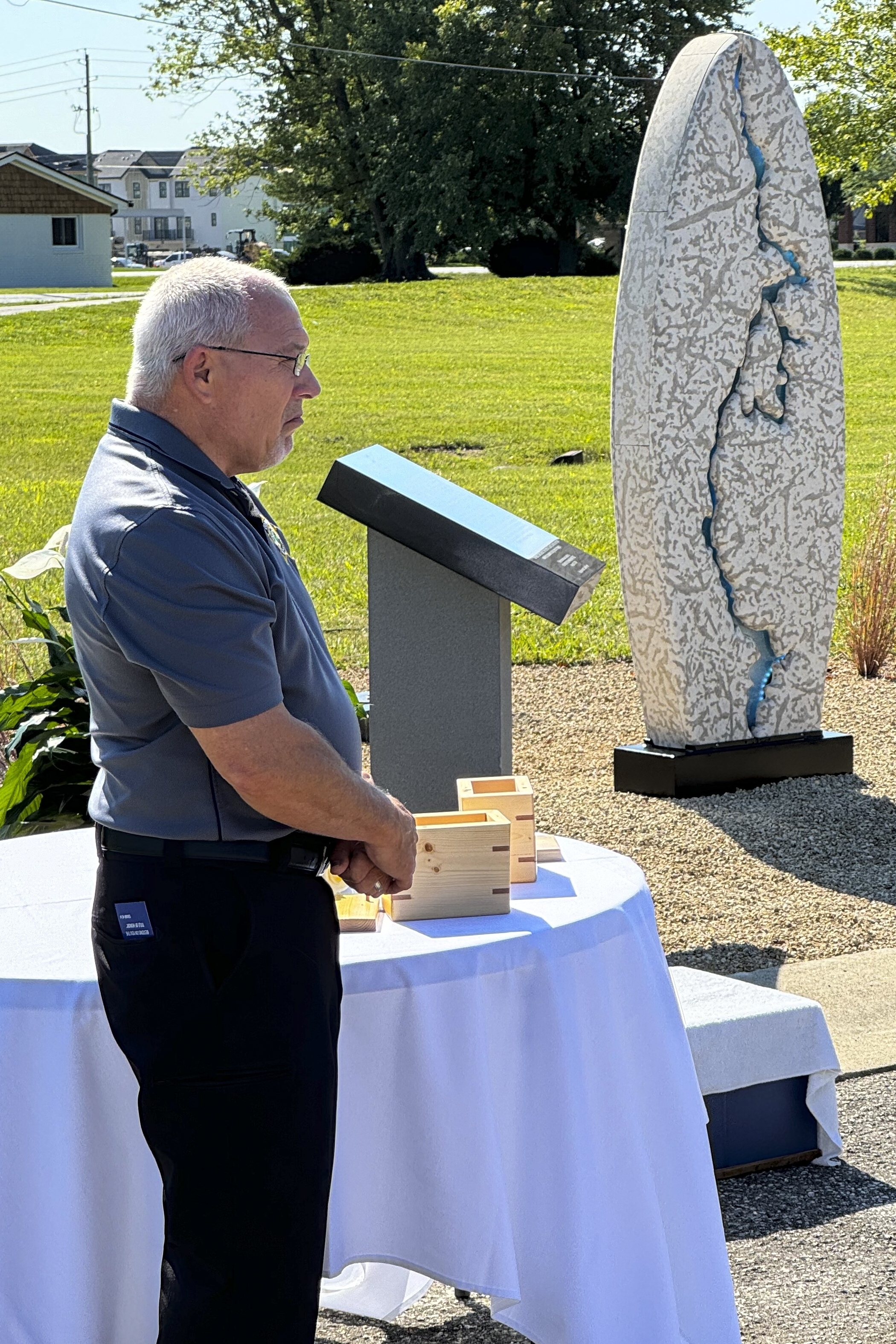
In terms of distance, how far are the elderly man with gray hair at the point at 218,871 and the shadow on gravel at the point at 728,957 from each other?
2958 millimetres

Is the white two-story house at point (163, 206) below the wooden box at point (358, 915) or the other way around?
the other way around

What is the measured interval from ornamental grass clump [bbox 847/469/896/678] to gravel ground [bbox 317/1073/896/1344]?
5.12 meters

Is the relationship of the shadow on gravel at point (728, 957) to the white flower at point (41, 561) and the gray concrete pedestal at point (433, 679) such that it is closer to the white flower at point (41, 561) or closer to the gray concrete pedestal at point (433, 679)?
the gray concrete pedestal at point (433, 679)

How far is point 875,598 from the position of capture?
8.80 meters

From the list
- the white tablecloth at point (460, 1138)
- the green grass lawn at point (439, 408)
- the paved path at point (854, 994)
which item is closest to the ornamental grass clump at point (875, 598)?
the green grass lawn at point (439, 408)

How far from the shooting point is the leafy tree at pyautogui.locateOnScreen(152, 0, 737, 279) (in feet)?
143

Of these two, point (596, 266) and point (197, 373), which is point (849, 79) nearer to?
point (596, 266)

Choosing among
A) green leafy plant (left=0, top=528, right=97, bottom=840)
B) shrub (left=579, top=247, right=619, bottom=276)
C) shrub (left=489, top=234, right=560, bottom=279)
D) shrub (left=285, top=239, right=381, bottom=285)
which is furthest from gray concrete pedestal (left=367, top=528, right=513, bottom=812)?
shrub (left=285, top=239, right=381, bottom=285)

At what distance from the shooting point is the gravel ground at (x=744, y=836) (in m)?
5.40

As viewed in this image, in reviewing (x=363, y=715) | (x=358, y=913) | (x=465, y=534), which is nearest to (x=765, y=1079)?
(x=358, y=913)

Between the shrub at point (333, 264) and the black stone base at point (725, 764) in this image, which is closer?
the black stone base at point (725, 764)

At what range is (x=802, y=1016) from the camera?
3.86 metres

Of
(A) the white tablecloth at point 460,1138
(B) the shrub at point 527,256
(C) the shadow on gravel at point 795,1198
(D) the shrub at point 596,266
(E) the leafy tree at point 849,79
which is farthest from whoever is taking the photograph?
(D) the shrub at point 596,266

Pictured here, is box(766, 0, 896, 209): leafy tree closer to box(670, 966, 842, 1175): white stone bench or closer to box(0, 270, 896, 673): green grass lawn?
box(0, 270, 896, 673): green grass lawn
